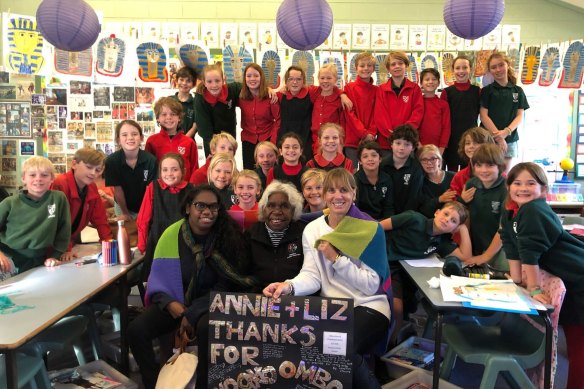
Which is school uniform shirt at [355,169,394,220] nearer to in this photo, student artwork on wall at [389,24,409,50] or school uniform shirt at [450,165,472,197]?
school uniform shirt at [450,165,472,197]

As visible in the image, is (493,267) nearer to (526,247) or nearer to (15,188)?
(526,247)

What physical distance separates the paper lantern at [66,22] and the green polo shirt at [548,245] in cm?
362

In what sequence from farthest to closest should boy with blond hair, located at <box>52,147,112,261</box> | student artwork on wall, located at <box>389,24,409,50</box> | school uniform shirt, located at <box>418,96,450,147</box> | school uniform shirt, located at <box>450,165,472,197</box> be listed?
student artwork on wall, located at <box>389,24,409,50</box> → school uniform shirt, located at <box>418,96,450,147</box> → school uniform shirt, located at <box>450,165,472,197</box> → boy with blond hair, located at <box>52,147,112,261</box>

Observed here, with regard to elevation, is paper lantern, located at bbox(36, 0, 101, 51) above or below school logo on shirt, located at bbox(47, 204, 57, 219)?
above

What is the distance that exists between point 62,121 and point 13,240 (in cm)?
392

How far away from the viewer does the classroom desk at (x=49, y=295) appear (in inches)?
71.6

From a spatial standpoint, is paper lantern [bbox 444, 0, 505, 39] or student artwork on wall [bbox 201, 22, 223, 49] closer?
paper lantern [bbox 444, 0, 505, 39]

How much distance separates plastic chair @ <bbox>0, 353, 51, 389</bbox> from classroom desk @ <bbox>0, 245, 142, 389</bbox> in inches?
8.0

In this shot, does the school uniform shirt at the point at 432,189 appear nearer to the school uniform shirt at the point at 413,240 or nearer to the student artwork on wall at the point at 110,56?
the school uniform shirt at the point at 413,240

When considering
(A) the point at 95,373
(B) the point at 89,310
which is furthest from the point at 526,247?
(B) the point at 89,310

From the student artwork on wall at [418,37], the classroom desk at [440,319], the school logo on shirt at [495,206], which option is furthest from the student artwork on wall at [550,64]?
the classroom desk at [440,319]

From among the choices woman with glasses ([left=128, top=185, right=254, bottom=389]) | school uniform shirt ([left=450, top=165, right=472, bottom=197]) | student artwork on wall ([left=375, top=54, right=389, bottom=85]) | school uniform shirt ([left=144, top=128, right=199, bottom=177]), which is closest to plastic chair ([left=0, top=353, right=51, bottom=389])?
woman with glasses ([left=128, top=185, right=254, bottom=389])

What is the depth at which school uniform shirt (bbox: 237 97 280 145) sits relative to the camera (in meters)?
4.33

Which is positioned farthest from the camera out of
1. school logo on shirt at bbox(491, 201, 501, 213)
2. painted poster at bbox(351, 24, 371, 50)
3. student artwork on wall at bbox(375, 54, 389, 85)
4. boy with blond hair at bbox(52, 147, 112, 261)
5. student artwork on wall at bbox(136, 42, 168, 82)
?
painted poster at bbox(351, 24, 371, 50)
